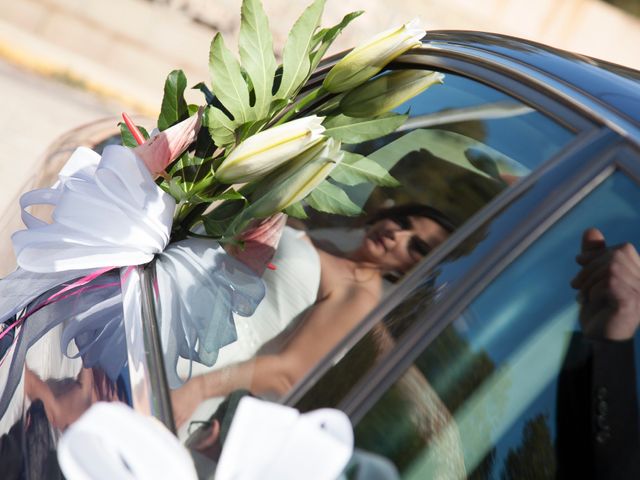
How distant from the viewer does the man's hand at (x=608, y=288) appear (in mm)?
1047

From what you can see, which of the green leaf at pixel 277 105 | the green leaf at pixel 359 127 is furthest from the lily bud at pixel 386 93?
the green leaf at pixel 277 105

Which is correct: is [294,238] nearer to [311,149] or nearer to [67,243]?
[311,149]

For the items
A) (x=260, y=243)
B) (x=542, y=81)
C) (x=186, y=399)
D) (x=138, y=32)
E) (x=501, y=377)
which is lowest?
(x=138, y=32)

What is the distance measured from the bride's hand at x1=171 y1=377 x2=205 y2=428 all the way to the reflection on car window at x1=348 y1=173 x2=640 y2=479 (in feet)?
0.73

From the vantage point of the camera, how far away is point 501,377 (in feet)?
3.52

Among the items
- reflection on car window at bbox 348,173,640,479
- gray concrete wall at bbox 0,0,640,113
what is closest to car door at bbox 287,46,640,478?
reflection on car window at bbox 348,173,640,479

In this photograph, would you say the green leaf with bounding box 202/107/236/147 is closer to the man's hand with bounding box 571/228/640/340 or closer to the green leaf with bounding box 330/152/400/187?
the green leaf with bounding box 330/152/400/187

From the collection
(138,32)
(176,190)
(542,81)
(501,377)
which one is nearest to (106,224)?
(176,190)

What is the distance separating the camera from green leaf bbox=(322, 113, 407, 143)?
1444mm

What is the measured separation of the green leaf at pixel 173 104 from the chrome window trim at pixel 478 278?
58 centimetres

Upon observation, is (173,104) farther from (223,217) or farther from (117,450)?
(117,450)

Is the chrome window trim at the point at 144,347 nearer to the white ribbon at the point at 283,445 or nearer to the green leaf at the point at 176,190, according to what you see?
the green leaf at the point at 176,190

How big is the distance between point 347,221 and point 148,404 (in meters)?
0.42

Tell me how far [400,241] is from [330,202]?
15 centimetres
